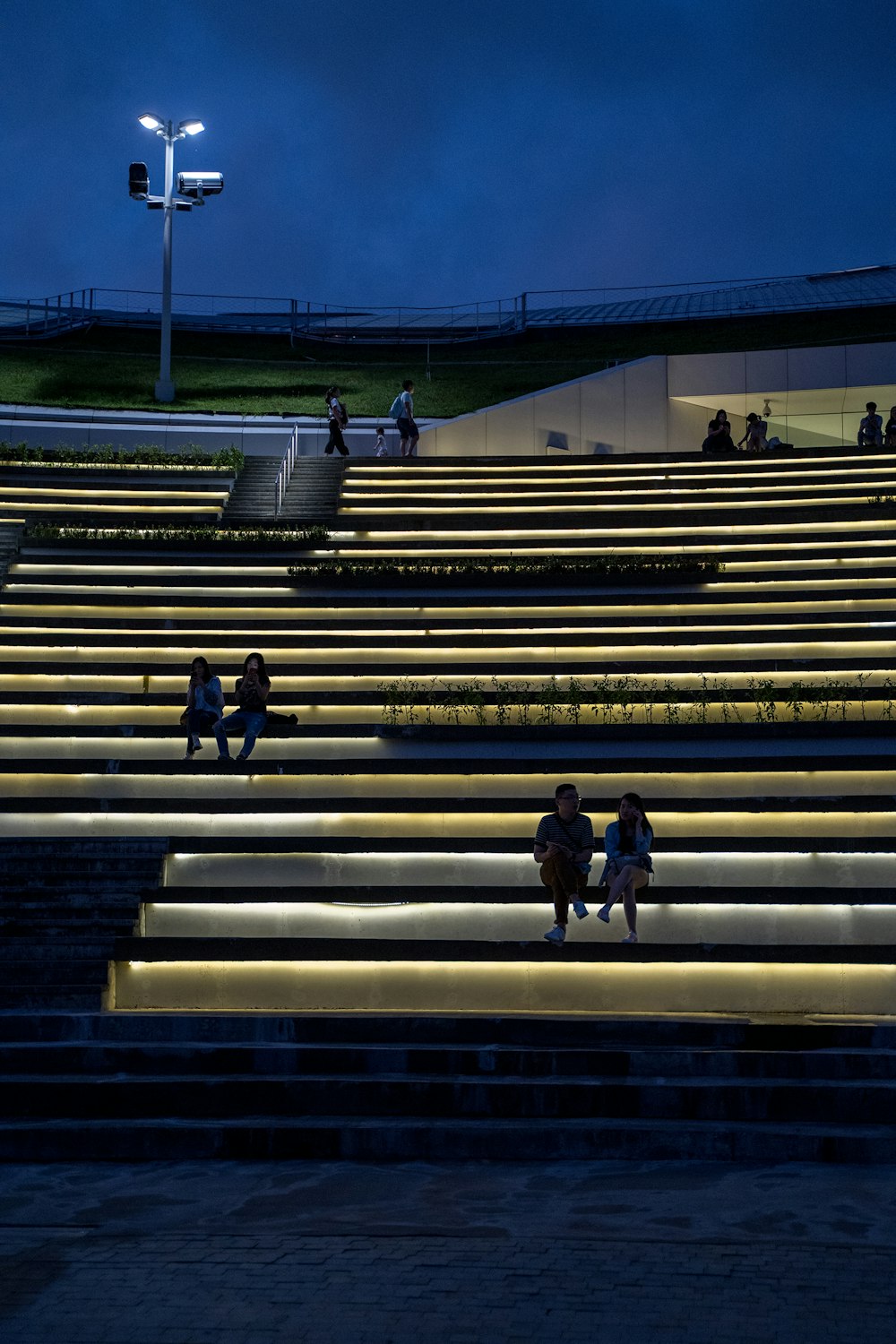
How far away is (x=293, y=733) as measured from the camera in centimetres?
1210

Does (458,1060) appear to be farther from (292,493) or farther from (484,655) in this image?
(292,493)

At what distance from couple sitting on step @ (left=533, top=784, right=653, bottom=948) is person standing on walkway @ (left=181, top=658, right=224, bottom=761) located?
12.4ft

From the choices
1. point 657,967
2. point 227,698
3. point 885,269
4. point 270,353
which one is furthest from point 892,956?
point 885,269

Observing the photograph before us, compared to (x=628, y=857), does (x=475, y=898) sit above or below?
below

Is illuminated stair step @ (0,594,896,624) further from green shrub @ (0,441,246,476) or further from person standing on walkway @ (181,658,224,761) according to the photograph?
green shrub @ (0,441,246,476)

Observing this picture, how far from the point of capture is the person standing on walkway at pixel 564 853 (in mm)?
9148

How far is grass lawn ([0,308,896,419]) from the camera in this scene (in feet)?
93.9

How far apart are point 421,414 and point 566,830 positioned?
62.2 feet

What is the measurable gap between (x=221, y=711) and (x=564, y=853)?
407 cm

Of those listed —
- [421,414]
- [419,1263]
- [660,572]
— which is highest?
[421,414]

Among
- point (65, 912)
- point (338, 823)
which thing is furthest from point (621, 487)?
point (65, 912)

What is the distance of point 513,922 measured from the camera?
9570 mm

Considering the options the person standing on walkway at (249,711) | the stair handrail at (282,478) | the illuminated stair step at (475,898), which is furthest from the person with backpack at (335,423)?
the illuminated stair step at (475,898)

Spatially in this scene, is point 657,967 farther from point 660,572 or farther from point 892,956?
point 660,572
